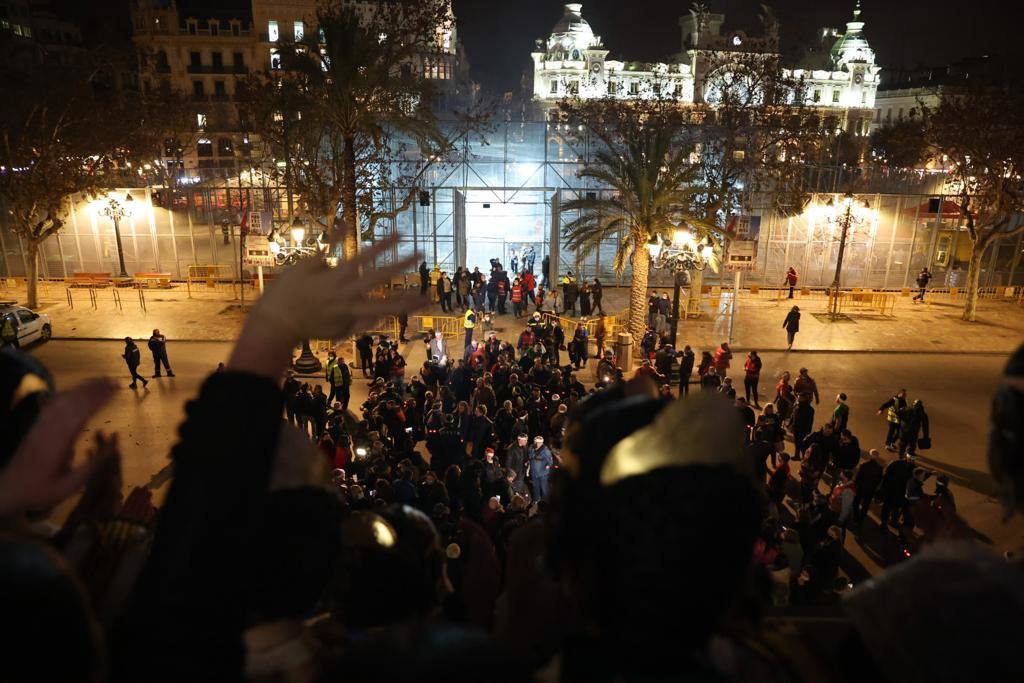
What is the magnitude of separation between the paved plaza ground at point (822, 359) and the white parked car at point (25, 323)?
0.41 meters

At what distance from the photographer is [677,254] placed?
53.6 ft

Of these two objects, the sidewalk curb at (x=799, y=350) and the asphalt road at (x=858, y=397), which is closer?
the asphalt road at (x=858, y=397)

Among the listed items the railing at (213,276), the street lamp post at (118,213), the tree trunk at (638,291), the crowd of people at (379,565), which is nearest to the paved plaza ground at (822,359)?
the railing at (213,276)

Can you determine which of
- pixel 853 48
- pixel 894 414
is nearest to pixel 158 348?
pixel 894 414

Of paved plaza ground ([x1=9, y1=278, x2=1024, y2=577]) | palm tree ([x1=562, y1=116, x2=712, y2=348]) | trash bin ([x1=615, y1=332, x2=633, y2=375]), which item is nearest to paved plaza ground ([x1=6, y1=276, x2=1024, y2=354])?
paved plaza ground ([x1=9, y1=278, x2=1024, y2=577])

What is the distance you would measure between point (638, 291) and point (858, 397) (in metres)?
6.46

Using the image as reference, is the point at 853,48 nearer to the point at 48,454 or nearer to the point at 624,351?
the point at 624,351

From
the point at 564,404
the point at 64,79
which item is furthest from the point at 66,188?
the point at 564,404

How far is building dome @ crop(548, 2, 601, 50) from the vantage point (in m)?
66.2

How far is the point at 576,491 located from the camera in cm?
141

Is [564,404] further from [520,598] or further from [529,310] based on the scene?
[529,310]

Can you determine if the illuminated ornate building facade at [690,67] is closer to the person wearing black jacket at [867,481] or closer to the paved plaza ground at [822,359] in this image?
the paved plaza ground at [822,359]

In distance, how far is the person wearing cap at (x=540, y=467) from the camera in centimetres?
923

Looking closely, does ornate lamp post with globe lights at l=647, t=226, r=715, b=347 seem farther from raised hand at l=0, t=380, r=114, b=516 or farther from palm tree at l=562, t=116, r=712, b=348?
raised hand at l=0, t=380, r=114, b=516
